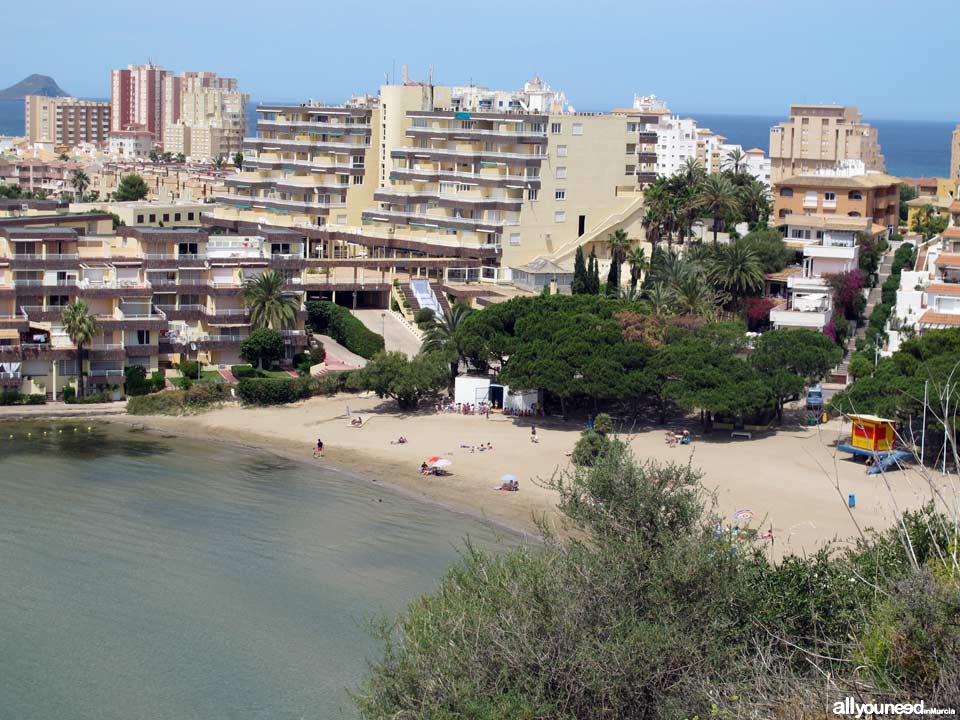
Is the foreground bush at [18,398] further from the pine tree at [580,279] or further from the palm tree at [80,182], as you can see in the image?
the palm tree at [80,182]

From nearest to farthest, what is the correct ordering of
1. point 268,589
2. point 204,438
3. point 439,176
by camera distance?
point 268,589 < point 204,438 < point 439,176

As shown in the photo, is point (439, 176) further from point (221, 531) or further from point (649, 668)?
point (649, 668)

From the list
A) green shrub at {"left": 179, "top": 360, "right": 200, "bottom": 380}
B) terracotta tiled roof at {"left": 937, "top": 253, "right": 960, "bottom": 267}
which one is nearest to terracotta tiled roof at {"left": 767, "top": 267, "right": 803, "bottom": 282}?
terracotta tiled roof at {"left": 937, "top": 253, "right": 960, "bottom": 267}

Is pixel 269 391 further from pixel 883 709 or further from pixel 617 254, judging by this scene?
pixel 883 709

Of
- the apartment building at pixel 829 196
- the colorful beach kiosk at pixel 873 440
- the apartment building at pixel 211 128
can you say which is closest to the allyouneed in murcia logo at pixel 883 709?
the colorful beach kiosk at pixel 873 440

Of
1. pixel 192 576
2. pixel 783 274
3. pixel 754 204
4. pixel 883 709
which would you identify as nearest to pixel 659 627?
pixel 883 709

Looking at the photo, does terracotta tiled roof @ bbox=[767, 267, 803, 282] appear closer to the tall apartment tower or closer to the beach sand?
the beach sand

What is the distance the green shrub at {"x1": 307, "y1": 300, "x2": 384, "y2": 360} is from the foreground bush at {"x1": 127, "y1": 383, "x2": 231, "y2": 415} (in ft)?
27.4

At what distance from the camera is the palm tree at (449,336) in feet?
187

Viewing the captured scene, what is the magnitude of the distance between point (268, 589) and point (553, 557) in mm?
12783

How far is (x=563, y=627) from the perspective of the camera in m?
23.5

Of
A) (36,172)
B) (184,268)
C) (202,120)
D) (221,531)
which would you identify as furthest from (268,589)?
(202,120)

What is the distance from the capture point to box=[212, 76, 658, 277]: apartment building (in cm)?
8231

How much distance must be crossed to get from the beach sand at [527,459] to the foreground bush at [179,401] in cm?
65
